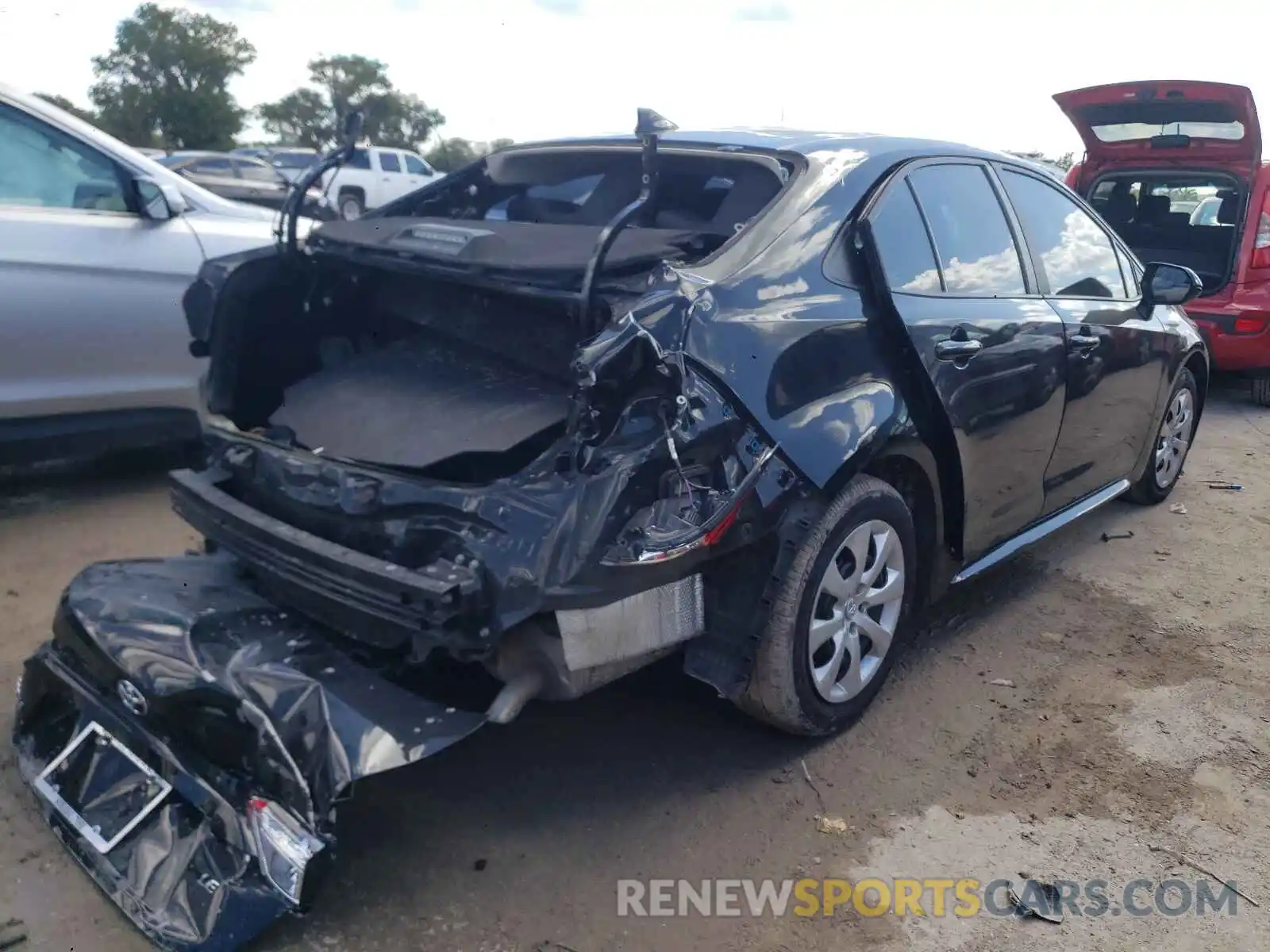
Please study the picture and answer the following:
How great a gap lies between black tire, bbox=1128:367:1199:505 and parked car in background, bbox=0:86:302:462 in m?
4.45

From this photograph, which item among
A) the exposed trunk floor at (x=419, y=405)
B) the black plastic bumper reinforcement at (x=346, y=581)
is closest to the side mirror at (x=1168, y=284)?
the exposed trunk floor at (x=419, y=405)

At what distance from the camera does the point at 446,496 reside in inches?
98.9

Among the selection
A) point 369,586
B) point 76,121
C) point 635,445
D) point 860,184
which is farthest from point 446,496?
point 76,121

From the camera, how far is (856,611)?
2953 millimetres

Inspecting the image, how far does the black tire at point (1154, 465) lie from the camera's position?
16.5ft

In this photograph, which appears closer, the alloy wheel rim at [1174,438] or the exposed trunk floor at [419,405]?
the exposed trunk floor at [419,405]

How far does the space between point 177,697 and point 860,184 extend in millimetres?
2266

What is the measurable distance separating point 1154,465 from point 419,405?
3845 millimetres

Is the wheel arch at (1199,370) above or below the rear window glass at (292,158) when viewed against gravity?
below

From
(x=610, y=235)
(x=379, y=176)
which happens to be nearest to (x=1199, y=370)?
(x=610, y=235)

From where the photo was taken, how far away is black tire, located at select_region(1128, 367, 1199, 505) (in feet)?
16.5

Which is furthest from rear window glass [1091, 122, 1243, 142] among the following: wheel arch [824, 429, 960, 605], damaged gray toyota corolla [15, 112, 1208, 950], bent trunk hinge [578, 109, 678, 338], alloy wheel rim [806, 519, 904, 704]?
bent trunk hinge [578, 109, 678, 338]

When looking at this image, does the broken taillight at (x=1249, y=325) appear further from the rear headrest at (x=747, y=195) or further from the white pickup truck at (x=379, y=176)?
the white pickup truck at (x=379, y=176)

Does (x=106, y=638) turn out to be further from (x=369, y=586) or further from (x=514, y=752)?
(x=514, y=752)
